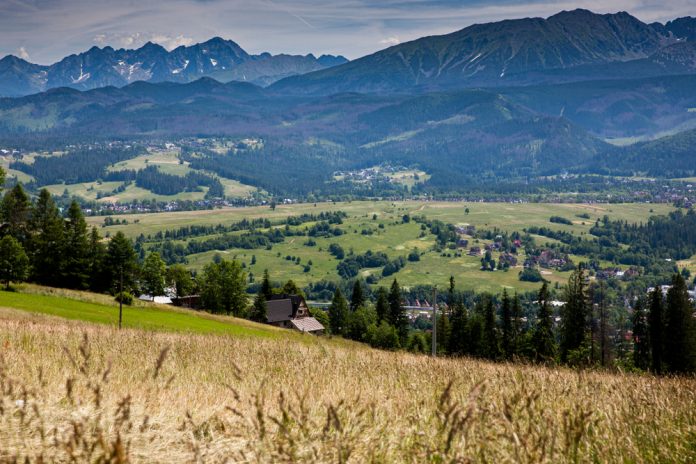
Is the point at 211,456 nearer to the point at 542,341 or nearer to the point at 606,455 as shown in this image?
the point at 606,455

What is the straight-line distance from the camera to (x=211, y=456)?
4.37 m

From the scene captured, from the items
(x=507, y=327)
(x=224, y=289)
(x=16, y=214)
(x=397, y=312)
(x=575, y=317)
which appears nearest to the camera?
(x=575, y=317)

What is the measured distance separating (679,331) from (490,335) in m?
18.7

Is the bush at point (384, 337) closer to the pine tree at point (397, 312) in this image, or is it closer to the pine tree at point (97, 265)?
the pine tree at point (397, 312)

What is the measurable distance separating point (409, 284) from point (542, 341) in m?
100

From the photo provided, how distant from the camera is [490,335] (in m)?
65.6

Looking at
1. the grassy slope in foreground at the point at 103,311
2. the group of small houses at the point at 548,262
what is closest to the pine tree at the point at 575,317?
the grassy slope in foreground at the point at 103,311

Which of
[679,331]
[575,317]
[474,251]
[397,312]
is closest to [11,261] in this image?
[397,312]

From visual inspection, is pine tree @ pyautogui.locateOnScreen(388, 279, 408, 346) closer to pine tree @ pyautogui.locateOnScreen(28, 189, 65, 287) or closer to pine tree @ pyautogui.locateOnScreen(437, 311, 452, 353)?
pine tree @ pyautogui.locateOnScreen(437, 311, 452, 353)

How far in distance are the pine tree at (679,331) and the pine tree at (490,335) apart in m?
16.8

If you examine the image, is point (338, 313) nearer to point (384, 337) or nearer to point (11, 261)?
point (384, 337)

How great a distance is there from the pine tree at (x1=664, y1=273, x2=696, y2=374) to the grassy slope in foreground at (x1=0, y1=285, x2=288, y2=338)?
3189cm

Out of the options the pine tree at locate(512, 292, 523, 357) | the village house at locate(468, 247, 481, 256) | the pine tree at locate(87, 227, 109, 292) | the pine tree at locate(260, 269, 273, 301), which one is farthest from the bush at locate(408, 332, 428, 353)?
the village house at locate(468, 247, 481, 256)

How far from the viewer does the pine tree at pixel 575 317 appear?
186 ft
